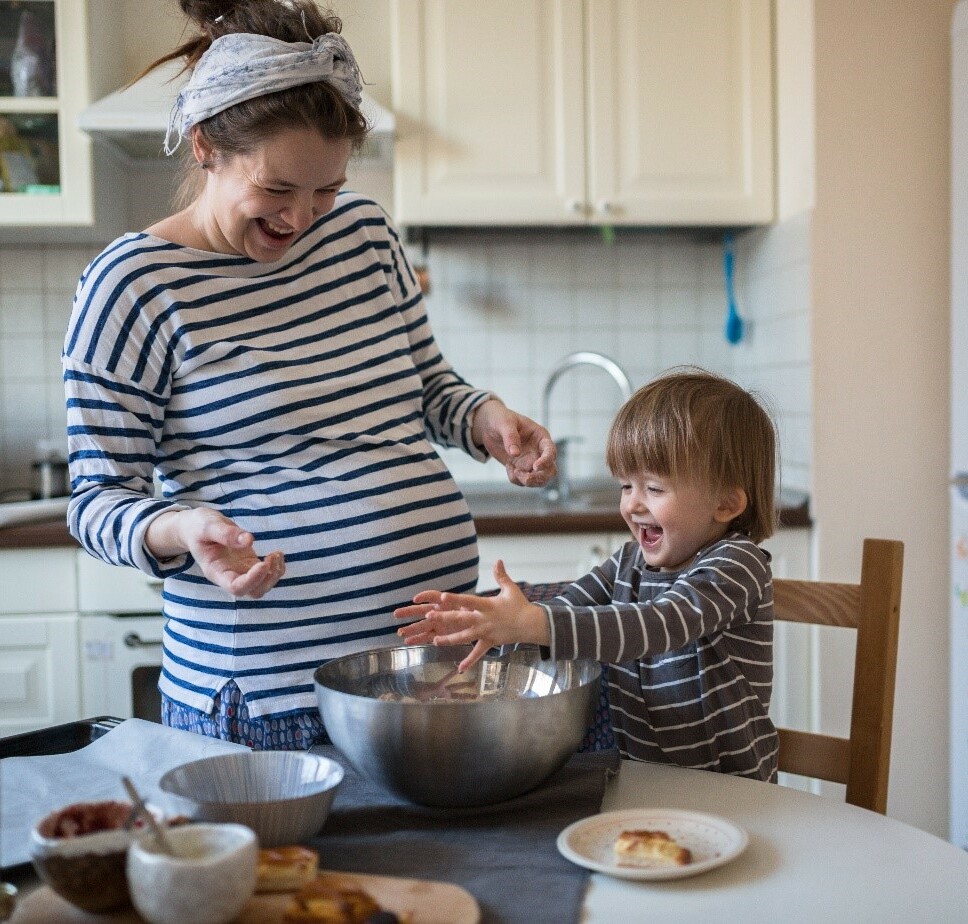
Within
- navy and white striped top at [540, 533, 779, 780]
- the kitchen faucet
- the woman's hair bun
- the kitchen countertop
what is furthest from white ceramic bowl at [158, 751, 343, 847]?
the kitchen faucet

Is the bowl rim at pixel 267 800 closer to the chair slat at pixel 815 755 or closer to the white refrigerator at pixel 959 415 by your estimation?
the chair slat at pixel 815 755

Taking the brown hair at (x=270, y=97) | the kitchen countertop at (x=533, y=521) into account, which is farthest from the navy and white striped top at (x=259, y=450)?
the kitchen countertop at (x=533, y=521)

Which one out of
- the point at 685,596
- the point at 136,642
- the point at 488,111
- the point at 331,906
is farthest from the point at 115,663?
the point at 331,906

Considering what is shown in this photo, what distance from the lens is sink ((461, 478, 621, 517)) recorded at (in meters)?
2.37

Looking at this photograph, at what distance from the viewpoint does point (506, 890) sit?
761 mm

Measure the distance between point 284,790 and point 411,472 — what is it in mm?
475

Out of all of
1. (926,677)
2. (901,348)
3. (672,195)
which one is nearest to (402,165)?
(672,195)

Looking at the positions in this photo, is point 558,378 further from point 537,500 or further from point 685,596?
point 685,596

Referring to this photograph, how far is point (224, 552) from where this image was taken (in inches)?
37.8

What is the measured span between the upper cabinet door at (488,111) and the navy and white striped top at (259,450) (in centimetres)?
129

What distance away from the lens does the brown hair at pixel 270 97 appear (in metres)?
1.13

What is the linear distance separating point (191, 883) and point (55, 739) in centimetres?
46

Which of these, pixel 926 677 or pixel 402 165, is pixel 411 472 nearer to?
pixel 402 165

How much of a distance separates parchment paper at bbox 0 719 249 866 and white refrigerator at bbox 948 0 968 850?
1.77 metres
